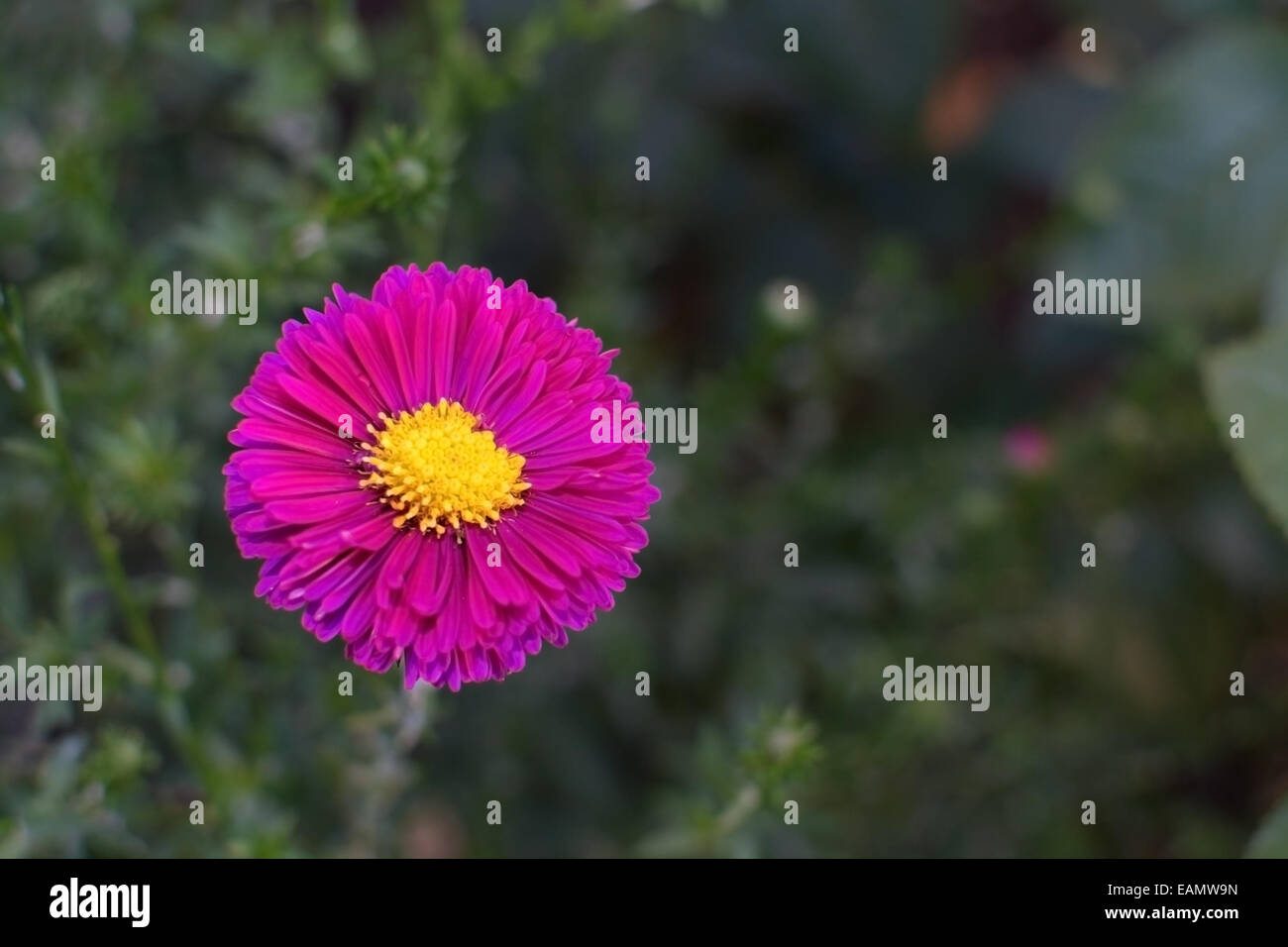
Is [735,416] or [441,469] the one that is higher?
[735,416]

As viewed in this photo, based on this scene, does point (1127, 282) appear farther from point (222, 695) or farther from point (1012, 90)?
point (222, 695)

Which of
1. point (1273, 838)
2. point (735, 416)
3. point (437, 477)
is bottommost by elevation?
point (1273, 838)

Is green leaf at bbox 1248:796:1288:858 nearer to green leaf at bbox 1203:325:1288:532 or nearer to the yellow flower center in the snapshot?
green leaf at bbox 1203:325:1288:532

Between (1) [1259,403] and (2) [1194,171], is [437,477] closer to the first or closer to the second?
(1) [1259,403]

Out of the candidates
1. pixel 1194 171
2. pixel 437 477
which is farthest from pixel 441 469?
pixel 1194 171

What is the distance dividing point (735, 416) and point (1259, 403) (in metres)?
0.46

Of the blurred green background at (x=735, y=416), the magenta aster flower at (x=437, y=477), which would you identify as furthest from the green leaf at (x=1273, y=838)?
the magenta aster flower at (x=437, y=477)

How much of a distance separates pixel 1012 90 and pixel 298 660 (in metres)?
1.18

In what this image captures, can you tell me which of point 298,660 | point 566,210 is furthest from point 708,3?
point 298,660

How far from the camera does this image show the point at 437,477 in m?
0.68

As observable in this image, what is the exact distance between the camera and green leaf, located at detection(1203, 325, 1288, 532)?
87 centimetres

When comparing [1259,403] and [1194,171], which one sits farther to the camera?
[1194,171]

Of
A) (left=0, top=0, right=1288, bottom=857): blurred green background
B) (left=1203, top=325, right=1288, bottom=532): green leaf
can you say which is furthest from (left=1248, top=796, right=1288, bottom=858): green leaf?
(left=1203, top=325, right=1288, bottom=532): green leaf

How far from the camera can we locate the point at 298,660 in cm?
108
